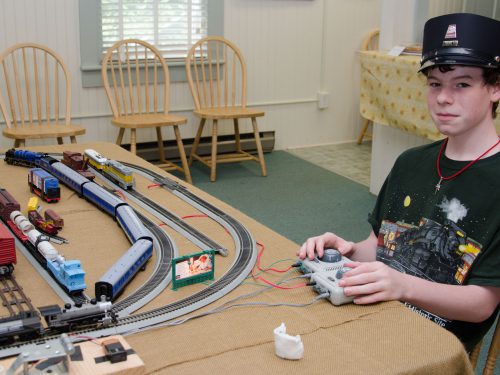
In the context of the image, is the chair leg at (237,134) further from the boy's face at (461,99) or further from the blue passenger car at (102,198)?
the boy's face at (461,99)

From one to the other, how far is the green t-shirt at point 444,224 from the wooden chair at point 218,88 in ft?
9.95

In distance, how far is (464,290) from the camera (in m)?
1.26

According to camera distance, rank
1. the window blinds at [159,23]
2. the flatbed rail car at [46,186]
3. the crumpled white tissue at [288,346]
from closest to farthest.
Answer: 1. the crumpled white tissue at [288,346]
2. the flatbed rail car at [46,186]
3. the window blinds at [159,23]

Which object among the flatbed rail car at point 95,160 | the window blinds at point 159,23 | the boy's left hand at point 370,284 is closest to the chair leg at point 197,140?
the window blinds at point 159,23

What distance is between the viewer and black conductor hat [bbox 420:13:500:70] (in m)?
1.29

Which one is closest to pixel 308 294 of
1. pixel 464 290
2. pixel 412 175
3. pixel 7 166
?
pixel 464 290

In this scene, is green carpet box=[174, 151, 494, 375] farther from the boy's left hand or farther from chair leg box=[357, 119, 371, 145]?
the boy's left hand

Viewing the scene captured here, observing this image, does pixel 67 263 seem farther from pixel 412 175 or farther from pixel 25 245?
pixel 412 175

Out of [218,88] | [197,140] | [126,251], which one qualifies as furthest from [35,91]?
[126,251]

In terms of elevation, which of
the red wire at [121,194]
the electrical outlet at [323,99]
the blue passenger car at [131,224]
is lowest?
the electrical outlet at [323,99]

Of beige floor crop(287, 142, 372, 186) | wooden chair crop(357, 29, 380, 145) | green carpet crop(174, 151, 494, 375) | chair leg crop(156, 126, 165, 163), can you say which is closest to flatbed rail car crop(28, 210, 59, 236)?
green carpet crop(174, 151, 494, 375)

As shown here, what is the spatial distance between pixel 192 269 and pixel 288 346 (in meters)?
0.36

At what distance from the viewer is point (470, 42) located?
130cm

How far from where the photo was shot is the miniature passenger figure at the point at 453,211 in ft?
4.08
